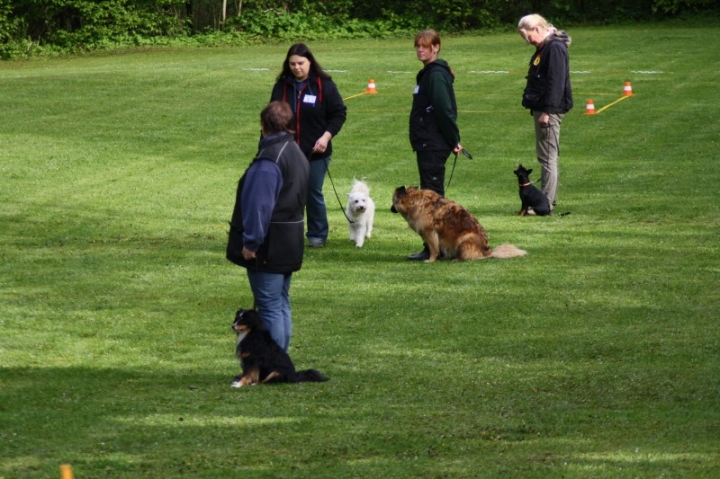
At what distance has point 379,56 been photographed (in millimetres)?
36562

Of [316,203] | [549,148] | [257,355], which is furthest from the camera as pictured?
[549,148]

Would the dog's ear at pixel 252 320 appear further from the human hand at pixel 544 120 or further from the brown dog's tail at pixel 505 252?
the human hand at pixel 544 120

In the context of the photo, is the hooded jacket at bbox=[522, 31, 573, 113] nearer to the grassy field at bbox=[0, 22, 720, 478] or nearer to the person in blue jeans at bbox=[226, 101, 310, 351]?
the grassy field at bbox=[0, 22, 720, 478]

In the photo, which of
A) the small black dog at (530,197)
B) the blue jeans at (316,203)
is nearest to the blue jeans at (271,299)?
the blue jeans at (316,203)

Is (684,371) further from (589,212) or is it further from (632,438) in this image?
(589,212)

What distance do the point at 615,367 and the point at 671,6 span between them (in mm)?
38027

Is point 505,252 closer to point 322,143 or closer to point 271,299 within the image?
point 322,143

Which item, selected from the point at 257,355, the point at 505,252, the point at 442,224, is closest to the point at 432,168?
the point at 442,224

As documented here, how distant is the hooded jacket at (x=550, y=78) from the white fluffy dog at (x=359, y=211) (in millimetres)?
2702

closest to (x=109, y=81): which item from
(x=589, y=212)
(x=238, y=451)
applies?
(x=589, y=212)

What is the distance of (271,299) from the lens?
836cm

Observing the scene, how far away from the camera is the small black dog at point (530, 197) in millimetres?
15383

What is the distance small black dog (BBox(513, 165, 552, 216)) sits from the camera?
15.4 meters

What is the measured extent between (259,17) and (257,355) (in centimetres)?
3771
